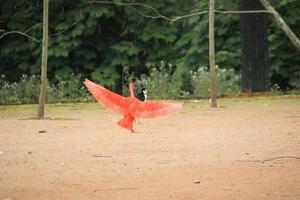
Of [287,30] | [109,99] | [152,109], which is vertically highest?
[287,30]

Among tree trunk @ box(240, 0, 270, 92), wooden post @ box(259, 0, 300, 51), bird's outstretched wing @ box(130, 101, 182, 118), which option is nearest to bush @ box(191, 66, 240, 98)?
tree trunk @ box(240, 0, 270, 92)

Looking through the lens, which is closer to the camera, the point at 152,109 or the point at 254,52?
the point at 152,109

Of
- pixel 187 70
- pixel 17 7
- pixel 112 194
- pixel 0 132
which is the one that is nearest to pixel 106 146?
pixel 0 132

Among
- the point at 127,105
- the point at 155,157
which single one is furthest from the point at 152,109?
the point at 155,157

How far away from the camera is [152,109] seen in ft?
29.4

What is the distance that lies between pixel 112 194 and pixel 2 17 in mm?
21898

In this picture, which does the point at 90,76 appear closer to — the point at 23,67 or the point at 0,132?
the point at 23,67

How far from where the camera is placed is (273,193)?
23.4 feet

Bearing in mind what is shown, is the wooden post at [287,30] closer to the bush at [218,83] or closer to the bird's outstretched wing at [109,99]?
the bird's outstretched wing at [109,99]

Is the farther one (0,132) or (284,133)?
(0,132)

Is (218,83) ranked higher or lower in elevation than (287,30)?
lower

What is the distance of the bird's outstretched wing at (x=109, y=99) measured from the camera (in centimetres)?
926

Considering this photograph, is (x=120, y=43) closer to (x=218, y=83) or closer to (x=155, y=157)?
(x=218, y=83)

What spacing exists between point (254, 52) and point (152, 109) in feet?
52.7
